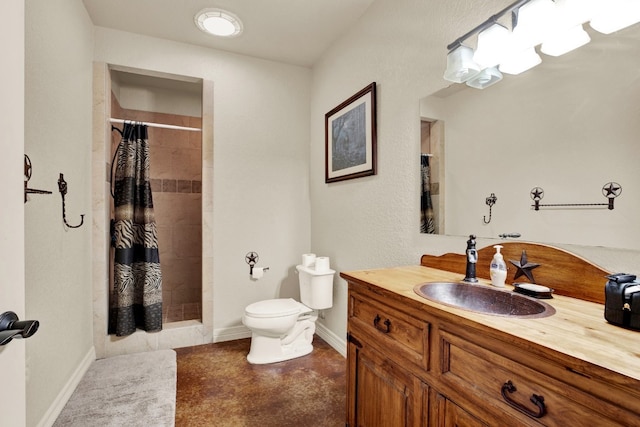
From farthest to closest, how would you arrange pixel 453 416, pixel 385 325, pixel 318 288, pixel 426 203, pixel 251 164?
pixel 251 164 → pixel 318 288 → pixel 426 203 → pixel 385 325 → pixel 453 416

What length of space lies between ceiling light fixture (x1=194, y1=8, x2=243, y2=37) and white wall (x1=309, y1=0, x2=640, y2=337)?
0.82 meters

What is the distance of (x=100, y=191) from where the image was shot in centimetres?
245

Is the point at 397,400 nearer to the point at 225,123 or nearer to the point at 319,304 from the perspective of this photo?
the point at 319,304

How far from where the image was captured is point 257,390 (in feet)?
6.73

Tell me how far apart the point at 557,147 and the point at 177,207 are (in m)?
3.57

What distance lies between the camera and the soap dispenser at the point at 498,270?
1.25m

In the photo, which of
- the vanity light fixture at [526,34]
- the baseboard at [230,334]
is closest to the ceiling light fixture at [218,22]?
the vanity light fixture at [526,34]

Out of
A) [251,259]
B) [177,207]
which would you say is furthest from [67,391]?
[177,207]

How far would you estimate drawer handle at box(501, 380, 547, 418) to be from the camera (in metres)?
0.72

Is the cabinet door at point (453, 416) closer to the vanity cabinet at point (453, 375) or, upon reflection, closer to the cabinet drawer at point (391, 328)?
the vanity cabinet at point (453, 375)

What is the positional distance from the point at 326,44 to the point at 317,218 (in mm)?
1543

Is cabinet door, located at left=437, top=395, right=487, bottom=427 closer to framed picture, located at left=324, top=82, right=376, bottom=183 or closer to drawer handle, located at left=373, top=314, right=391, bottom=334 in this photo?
drawer handle, located at left=373, top=314, right=391, bottom=334

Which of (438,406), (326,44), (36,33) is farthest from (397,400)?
(326,44)

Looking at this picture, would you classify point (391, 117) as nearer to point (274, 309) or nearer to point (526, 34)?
point (526, 34)
